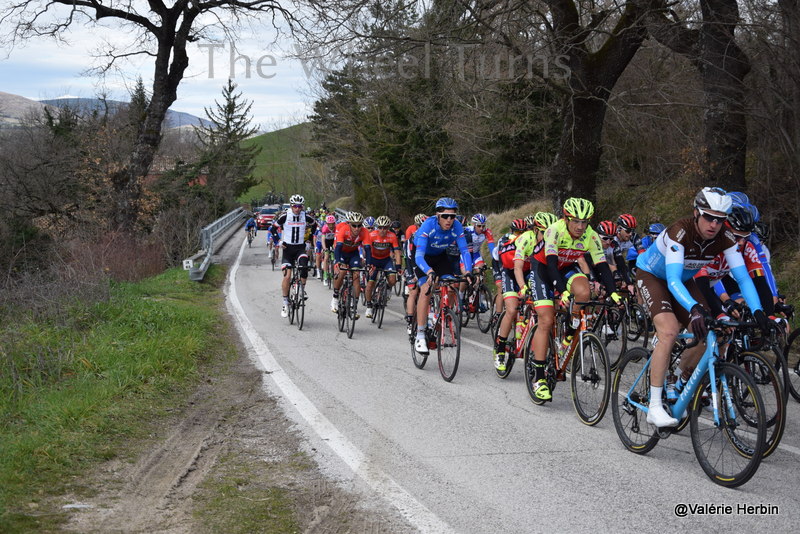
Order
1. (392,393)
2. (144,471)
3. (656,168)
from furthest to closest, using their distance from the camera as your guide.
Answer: (656,168) < (392,393) < (144,471)

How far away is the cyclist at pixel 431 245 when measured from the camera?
31.6 ft

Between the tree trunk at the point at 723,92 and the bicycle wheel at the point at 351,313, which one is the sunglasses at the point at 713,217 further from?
the tree trunk at the point at 723,92

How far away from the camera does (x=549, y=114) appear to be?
1025 inches

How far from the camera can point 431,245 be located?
402 inches

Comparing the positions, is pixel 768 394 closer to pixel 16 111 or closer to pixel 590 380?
pixel 590 380

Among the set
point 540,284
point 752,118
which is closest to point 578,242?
point 540,284

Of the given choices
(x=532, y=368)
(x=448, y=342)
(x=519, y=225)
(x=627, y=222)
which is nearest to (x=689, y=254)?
(x=532, y=368)

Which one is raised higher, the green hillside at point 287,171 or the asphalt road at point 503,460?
the green hillside at point 287,171

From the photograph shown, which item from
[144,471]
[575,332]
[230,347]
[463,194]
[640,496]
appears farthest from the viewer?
[463,194]

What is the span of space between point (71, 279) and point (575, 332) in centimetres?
1036

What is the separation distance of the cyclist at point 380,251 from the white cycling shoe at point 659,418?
8346mm

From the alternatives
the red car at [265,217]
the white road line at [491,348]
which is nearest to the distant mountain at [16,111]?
the red car at [265,217]

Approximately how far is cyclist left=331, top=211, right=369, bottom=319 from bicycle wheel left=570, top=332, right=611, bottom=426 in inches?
272

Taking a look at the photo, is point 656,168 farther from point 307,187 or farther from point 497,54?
point 307,187
